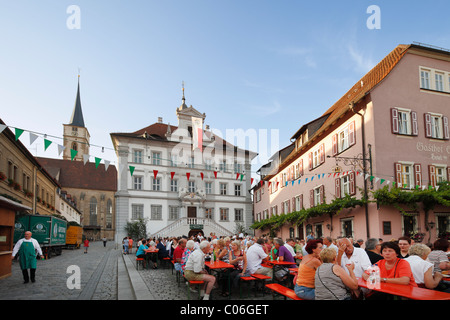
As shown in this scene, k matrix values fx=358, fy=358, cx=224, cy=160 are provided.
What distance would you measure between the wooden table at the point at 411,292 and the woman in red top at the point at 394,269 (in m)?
0.08

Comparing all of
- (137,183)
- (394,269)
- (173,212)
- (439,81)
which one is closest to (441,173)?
(439,81)

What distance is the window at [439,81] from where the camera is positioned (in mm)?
20672

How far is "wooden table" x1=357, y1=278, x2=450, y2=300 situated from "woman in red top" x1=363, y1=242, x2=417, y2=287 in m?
0.08

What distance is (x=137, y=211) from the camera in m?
38.5

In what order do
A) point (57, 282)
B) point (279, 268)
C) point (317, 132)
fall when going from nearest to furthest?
1. point (279, 268)
2. point (57, 282)
3. point (317, 132)

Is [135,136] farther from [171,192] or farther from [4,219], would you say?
[4,219]

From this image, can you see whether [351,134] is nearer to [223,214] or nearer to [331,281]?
[331,281]

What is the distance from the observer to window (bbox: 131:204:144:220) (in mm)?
38188

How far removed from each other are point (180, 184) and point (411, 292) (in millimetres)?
37482

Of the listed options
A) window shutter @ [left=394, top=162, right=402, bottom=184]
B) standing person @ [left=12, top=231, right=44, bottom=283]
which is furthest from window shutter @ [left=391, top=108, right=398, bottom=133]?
standing person @ [left=12, top=231, right=44, bottom=283]

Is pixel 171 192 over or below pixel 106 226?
over

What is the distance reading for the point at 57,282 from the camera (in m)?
11.3
